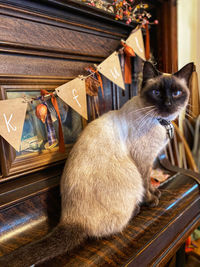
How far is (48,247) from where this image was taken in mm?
583

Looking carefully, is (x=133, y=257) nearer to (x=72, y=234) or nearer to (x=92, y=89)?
(x=72, y=234)

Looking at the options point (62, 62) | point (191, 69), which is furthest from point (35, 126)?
point (191, 69)

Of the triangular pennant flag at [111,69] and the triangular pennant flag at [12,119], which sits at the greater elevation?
the triangular pennant flag at [111,69]

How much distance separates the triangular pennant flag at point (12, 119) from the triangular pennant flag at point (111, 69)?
506mm

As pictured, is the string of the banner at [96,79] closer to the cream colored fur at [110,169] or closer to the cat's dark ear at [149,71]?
the cream colored fur at [110,169]

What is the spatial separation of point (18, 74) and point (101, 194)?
0.69 meters

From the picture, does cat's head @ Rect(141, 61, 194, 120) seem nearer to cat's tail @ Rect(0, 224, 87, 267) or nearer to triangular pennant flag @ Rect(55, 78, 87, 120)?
triangular pennant flag @ Rect(55, 78, 87, 120)

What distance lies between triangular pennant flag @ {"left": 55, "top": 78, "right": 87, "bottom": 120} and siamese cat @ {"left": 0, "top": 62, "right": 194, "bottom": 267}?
0.44 ft

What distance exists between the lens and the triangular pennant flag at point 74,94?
2.66 ft

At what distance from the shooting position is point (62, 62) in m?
0.89

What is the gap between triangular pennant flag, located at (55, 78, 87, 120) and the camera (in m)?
0.81

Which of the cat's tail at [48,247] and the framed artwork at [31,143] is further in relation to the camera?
the framed artwork at [31,143]

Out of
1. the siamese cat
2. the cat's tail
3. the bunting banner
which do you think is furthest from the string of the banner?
the cat's tail

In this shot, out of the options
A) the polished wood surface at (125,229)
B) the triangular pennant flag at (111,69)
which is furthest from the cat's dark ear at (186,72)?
the polished wood surface at (125,229)
